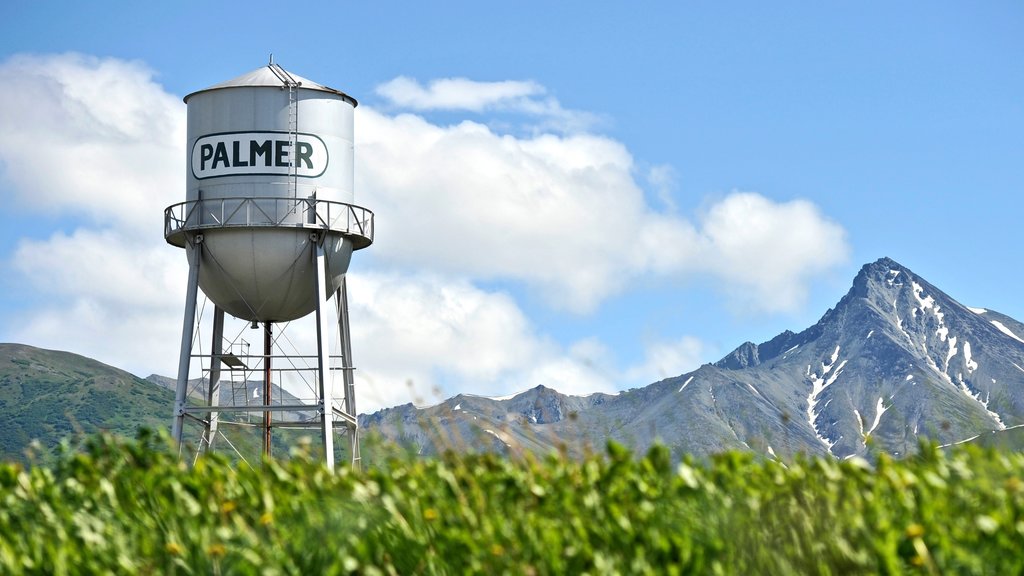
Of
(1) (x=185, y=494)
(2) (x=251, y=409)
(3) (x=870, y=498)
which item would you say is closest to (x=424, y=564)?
(1) (x=185, y=494)

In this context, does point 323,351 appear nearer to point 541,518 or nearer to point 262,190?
point 262,190

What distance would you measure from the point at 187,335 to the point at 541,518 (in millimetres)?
27446

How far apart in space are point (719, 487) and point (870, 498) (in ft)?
3.03

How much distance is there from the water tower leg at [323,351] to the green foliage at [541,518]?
77.7 feet

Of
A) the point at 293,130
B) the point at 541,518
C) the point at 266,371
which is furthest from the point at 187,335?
the point at 541,518

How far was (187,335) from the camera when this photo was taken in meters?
34.1

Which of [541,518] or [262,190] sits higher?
[262,190]

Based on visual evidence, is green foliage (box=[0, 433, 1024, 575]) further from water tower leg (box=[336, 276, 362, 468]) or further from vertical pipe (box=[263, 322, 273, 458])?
water tower leg (box=[336, 276, 362, 468])

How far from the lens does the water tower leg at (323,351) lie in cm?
3303

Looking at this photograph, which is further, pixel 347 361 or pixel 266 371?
pixel 347 361

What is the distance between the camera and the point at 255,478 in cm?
915

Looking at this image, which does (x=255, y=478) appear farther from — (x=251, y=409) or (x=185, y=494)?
(x=251, y=409)

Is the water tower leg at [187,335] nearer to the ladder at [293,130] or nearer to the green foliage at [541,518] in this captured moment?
the ladder at [293,130]

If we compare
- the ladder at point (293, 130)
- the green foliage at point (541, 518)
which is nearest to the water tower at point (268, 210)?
the ladder at point (293, 130)
